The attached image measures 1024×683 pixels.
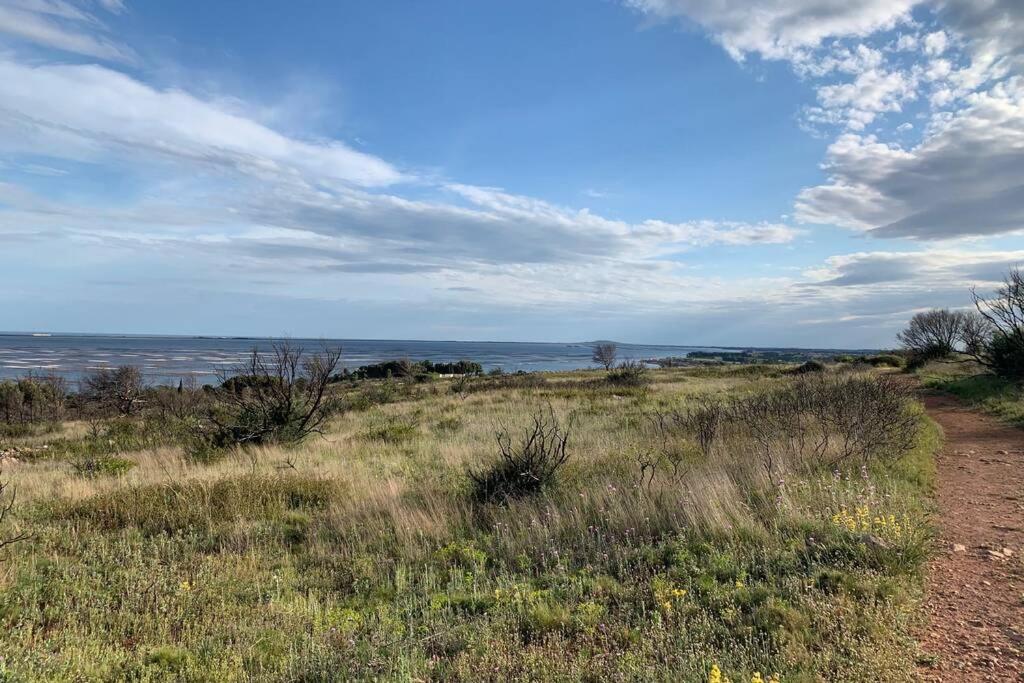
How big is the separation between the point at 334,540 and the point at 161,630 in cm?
241

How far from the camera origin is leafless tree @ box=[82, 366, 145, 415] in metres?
26.1

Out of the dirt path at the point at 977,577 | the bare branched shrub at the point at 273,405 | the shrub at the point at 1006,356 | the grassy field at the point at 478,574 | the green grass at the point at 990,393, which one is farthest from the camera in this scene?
the shrub at the point at 1006,356

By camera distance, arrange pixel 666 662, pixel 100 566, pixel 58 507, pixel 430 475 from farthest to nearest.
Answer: pixel 430 475, pixel 58 507, pixel 100 566, pixel 666 662

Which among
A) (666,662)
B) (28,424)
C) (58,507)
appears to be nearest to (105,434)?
(28,424)

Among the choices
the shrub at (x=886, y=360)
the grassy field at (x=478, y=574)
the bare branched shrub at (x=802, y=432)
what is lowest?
the grassy field at (x=478, y=574)

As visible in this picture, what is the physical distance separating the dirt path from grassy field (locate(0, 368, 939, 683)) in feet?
0.76

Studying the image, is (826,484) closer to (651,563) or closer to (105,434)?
(651,563)

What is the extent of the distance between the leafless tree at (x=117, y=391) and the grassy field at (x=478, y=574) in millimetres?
18459

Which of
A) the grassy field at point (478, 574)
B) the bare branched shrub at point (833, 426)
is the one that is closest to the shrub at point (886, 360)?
the bare branched shrub at point (833, 426)

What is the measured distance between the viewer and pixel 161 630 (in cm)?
436

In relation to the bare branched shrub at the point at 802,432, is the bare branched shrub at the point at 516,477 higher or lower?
lower

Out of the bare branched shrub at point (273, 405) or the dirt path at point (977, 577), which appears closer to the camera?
the dirt path at point (977, 577)

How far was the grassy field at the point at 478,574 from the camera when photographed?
12.0 ft

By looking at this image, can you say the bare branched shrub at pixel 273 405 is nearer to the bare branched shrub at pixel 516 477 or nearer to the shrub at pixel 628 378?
the bare branched shrub at pixel 516 477
